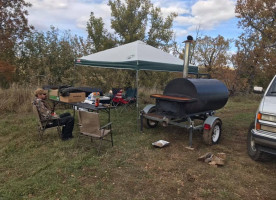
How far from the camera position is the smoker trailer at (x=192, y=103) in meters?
4.86

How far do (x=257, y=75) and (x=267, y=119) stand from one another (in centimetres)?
1648

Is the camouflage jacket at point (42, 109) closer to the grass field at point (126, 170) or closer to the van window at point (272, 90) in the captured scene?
the grass field at point (126, 170)

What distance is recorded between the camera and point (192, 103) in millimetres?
4840

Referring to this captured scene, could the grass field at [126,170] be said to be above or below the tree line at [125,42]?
below

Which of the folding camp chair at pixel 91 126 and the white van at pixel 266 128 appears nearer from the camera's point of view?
the white van at pixel 266 128

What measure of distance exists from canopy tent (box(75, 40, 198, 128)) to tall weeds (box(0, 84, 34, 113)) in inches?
109

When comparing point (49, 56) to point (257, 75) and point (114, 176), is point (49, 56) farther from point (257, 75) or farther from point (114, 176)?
point (257, 75)


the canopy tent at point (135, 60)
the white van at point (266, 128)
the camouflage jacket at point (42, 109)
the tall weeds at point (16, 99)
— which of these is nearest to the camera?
the white van at point (266, 128)

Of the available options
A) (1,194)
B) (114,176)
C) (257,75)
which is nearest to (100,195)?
(114,176)

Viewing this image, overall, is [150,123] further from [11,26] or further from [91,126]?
[11,26]

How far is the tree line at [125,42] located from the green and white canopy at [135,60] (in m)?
3.70

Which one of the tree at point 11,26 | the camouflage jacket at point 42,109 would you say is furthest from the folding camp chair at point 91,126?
the tree at point 11,26

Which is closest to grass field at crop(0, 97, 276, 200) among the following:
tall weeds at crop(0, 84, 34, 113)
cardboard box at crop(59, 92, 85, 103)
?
cardboard box at crop(59, 92, 85, 103)

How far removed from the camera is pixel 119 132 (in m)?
5.82
